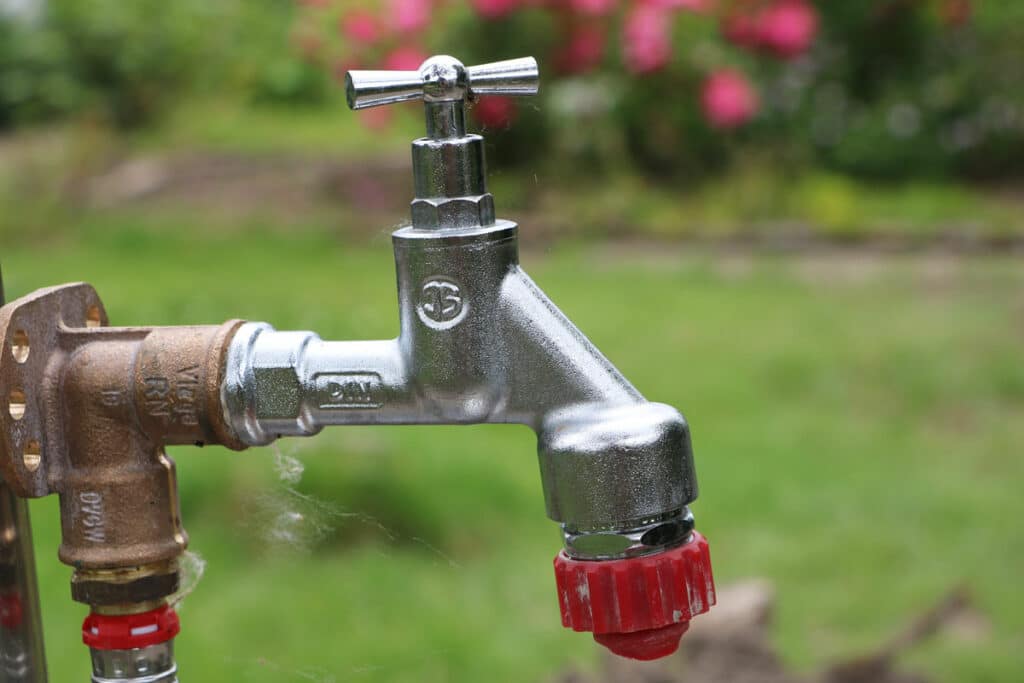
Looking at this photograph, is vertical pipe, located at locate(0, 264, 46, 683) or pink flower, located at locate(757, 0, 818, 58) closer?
vertical pipe, located at locate(0, 264, 46, 683)

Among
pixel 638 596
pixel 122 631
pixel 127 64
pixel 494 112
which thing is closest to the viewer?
pixel 638 596

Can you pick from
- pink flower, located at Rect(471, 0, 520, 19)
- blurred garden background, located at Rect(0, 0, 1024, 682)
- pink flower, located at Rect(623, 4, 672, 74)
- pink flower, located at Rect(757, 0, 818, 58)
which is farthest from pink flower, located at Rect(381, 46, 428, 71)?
pink flower, located at Rect(757, 0, 818, 58)

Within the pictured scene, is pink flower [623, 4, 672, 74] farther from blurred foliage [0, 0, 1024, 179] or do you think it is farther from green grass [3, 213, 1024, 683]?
green grass [3, 213, 1024, 683]

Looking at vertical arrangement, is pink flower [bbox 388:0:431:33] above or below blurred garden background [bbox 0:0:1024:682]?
above

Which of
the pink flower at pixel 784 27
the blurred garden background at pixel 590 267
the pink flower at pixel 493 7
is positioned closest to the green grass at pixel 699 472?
the blurred garden background at pixel 590 267

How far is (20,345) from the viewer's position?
0.80 m

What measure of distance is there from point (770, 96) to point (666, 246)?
4.82 feet

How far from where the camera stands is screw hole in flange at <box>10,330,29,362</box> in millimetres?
791

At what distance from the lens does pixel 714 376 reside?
356 cm

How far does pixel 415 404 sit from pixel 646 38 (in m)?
4.88

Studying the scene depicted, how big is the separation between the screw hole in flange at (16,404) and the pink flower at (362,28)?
488cm

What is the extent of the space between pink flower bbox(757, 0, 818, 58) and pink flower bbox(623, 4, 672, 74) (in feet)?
1.40

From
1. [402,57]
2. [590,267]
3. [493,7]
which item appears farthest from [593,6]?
[590,267]

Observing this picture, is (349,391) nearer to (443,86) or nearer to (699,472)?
(443,86)
